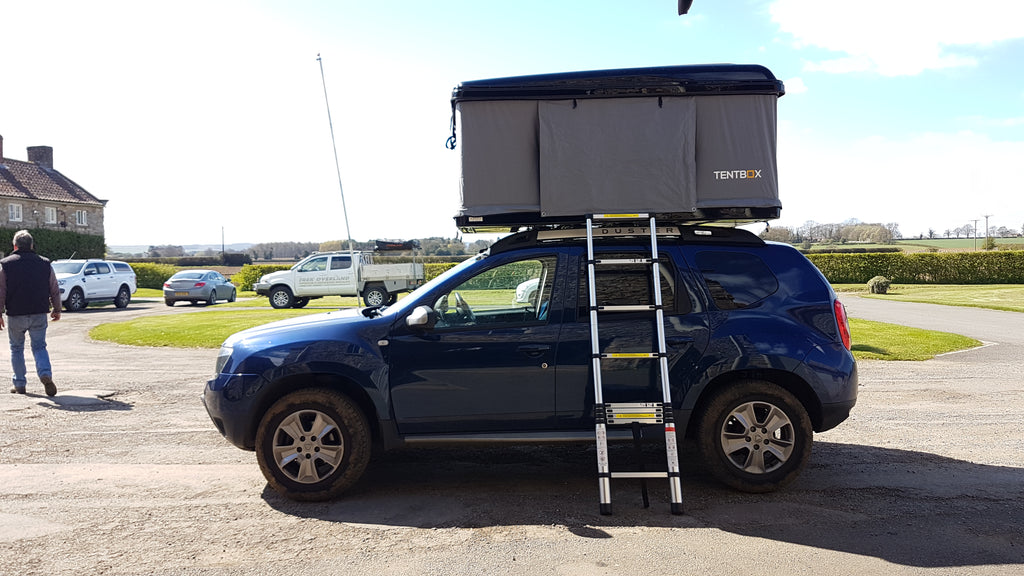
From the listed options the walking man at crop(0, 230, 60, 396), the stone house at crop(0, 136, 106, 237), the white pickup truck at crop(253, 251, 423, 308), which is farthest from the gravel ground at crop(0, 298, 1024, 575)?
the stone house at crop(0, 136, 106, 237)

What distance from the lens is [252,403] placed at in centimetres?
506

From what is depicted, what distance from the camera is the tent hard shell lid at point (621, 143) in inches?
210

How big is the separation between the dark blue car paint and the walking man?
5.38 m

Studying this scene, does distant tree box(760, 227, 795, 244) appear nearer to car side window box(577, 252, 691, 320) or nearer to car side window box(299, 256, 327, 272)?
car side window box(577, 252, 691, 320)

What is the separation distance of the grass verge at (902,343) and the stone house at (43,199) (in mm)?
51607

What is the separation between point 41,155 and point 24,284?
55416 mm

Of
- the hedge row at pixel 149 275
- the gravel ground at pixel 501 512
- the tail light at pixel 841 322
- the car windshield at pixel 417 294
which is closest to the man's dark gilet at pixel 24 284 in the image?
the gravel ground at pixel 501 512

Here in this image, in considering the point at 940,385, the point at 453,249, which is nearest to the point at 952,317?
the point at 940,385

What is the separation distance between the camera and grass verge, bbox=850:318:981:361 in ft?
40.1

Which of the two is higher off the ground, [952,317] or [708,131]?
[708,131]

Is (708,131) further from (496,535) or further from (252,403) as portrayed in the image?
(252,403)

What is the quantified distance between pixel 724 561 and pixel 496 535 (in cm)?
136

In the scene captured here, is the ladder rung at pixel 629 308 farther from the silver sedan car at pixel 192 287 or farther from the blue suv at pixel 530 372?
the silver sedan car at pixel 192 287

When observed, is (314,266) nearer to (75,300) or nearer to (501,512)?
(75,300)
